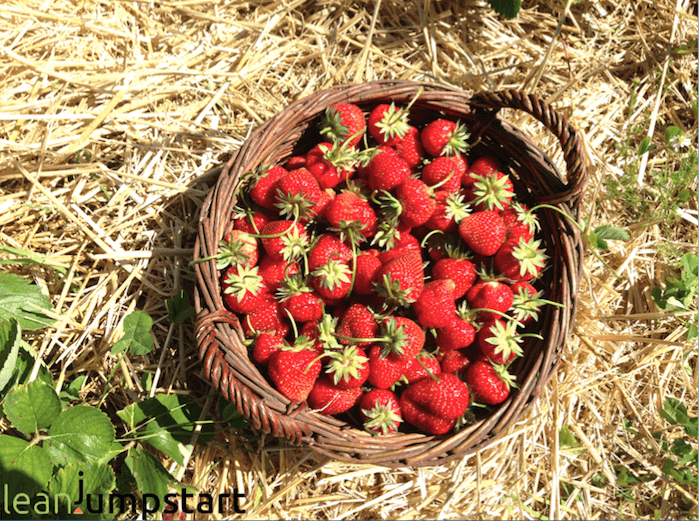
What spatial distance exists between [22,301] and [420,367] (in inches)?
51.3

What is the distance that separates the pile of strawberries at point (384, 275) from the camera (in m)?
1.66

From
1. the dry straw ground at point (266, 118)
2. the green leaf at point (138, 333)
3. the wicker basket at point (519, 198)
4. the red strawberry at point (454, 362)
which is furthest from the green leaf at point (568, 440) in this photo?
the green leaf at point (138, 333)

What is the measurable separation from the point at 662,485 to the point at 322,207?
5.45ft

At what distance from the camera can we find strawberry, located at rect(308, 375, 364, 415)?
1656mm

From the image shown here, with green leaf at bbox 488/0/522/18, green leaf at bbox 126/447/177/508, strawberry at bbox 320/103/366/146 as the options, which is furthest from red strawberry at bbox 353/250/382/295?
green leaf at bbox 488/0/522/18

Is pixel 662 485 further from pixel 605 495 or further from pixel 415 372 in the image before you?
pixel 415 372

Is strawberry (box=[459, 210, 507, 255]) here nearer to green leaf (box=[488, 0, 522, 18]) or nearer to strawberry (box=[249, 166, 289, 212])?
strawberry (box=[249, 166, 289, 212])

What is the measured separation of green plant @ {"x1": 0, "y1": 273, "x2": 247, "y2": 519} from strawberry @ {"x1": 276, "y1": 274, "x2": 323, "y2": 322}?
360mm

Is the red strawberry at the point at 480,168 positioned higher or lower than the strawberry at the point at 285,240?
higher

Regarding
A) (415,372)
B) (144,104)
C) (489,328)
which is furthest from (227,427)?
(144,104)

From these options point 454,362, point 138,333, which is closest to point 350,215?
point 454,362

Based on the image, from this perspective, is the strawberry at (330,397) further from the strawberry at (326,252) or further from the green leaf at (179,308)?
the green leaf at (179,308)

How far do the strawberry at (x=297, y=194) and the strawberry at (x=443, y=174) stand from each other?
399mm

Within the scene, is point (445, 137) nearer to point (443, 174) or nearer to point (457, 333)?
point (443, 174)
